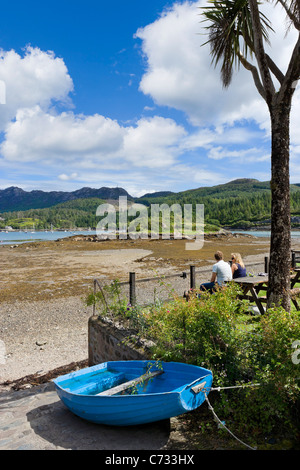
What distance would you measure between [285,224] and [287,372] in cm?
311

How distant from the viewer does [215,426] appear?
3.93 m

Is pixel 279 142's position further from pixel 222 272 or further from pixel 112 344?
pixel 112 344

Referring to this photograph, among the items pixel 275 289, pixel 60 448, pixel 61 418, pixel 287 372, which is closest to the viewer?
pixel 287 372

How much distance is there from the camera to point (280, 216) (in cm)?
580

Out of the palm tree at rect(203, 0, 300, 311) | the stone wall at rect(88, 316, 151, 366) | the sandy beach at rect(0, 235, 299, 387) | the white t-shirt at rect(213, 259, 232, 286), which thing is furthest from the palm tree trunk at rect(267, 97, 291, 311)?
the stone wall at rect(88, 316, 151, 366)

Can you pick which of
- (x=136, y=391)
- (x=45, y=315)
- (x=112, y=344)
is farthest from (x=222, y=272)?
(x=45, y=315)

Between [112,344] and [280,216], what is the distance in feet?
15.7

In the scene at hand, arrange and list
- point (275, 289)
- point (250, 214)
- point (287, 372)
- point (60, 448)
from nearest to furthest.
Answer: point (287, 372)
point (60, 448)
point (275, 289)
point (250, 214)

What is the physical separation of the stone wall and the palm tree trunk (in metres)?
2.83

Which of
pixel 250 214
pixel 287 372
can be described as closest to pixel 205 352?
pixel 287 372

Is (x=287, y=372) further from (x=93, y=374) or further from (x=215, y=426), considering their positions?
(x=93, y=374)

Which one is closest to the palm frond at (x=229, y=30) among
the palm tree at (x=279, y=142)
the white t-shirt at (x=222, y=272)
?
the palm tree at (x=279, y=142)

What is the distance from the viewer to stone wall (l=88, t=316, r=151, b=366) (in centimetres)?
597

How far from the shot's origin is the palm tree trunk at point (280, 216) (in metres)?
5.79
